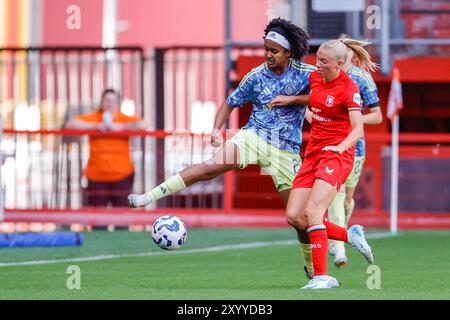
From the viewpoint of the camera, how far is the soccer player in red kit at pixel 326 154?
1171 cm

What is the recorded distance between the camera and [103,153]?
2103 cm

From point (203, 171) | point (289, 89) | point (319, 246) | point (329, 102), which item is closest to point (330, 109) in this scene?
point (329, 102)

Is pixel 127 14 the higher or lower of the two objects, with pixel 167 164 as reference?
higher

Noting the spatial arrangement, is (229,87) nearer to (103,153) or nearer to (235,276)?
(103,153)

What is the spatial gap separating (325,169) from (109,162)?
31.3 ft

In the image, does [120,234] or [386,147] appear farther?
[386,147]

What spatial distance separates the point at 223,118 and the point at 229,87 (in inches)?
422

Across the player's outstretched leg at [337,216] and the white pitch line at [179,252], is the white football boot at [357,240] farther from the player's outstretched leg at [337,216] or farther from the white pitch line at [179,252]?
the white pitch line at [179,252]

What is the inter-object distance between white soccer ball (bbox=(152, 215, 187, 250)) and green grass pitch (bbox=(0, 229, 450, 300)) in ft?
1.15
